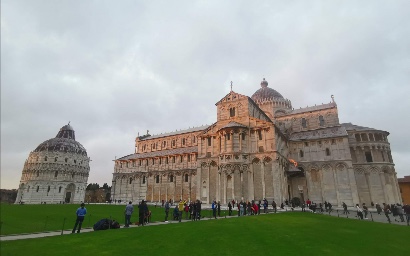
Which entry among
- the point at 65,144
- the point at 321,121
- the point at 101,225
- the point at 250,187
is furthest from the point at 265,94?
the point at 65,144

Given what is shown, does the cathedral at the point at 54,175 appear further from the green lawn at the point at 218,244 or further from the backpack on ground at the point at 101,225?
the green lawn at the point at 218,244

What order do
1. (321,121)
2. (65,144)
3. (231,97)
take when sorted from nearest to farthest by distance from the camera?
(231,97) → (321,121) → (65,144)

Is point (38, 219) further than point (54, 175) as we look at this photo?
No

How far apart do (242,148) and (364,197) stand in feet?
80.5

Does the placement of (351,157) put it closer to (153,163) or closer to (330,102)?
(330,102)

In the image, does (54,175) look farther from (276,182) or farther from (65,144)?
(276,182)

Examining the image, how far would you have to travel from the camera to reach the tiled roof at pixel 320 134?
4381 cm

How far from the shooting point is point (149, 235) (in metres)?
11.5

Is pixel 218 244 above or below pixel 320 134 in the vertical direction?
below

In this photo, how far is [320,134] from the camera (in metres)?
45.8

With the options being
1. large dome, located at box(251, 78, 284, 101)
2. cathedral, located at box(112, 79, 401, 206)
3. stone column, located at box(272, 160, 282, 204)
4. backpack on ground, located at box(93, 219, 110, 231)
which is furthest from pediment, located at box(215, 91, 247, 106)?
backpack on ground, located at box(93, 219, 110, 231)

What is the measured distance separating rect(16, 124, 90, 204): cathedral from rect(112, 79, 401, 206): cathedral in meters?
42.2

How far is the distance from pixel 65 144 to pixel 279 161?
80140 mm

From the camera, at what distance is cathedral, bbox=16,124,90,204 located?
7881cm
